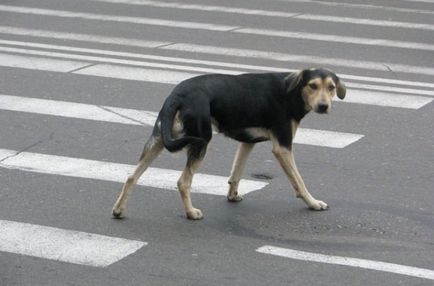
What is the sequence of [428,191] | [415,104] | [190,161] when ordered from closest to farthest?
[190,161], [428,191], [415,104]

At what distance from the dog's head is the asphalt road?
81 centimetres

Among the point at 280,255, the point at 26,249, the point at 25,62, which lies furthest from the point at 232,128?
the point at 25,62

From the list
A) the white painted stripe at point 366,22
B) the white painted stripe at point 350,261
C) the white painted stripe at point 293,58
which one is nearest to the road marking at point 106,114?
the white painted stripe at point 350,261

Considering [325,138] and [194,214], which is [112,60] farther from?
[194,214]

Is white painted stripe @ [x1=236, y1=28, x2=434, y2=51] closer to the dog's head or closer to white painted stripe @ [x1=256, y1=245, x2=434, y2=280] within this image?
the dog's head

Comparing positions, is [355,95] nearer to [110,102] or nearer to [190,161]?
[110,102]

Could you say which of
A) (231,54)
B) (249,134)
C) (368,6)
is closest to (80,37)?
(231,54)

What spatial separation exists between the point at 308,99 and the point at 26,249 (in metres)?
2.16

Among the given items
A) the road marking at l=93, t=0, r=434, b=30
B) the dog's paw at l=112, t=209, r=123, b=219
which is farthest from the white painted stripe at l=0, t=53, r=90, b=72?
the dog's paw at l=112, t=209, r=123, b=219

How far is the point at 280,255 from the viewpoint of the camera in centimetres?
687

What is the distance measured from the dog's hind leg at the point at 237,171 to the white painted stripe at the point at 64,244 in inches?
43.4

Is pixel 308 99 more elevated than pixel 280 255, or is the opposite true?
pixel 308 99

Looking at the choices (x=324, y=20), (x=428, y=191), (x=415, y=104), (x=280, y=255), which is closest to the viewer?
(x=280, y=255)

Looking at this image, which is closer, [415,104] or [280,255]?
[280,255]
